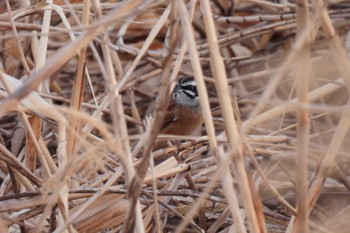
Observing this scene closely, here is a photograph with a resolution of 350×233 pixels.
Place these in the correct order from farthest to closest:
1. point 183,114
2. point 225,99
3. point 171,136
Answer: point 183,114 → point 171,136 → point 225,99

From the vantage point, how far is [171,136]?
1.76 metres

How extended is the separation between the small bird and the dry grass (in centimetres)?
15

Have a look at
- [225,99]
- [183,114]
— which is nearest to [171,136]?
[225,99]

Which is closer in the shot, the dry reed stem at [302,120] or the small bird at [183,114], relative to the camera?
the dry reed stem at [302,120]

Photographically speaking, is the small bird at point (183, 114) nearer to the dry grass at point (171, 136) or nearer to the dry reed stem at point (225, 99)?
the dry grass at point (171, 136)

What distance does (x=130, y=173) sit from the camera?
1498mm

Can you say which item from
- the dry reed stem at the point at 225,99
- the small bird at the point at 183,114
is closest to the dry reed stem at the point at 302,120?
the dry reed stem at the point at 225,99

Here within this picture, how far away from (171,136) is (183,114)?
216cm

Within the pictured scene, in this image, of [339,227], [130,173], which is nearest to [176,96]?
[339,227]

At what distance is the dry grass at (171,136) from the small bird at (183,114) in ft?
0.49

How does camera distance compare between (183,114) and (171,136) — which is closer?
(171,136)

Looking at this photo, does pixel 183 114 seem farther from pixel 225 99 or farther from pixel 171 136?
pixel 225 99

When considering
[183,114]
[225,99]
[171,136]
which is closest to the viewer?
[225,99]

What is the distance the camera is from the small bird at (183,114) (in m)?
3.84
